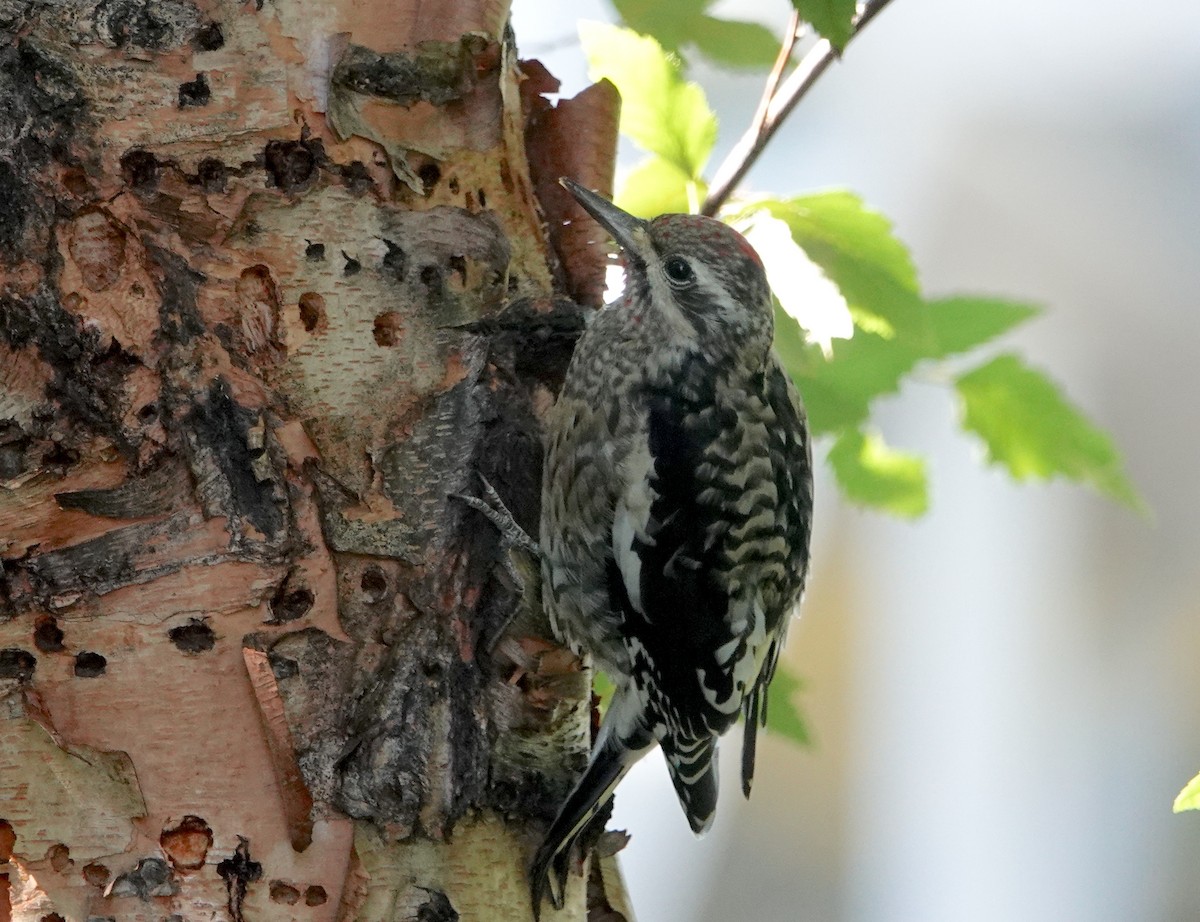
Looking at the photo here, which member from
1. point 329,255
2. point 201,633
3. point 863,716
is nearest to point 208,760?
point 201,633

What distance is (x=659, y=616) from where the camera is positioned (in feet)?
7.91

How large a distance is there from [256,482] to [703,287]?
1.19m

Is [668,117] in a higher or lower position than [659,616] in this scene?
higher

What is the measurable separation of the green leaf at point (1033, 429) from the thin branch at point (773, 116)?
0.78m

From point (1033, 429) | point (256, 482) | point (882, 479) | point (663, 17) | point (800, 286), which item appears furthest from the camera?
point (882, 479)

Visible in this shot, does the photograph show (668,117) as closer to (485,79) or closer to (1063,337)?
(485,79)

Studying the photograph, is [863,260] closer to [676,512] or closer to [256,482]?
[676,512]

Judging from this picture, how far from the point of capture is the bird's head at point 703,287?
2.50 m

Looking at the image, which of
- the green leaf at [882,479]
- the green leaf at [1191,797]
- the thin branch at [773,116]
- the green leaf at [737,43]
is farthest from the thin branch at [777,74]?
the green leaf at [1191,797]

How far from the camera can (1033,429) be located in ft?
8.35

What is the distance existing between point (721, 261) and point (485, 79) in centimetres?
69

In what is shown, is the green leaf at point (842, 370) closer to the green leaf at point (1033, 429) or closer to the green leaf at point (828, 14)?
the green leaf at point (1033, 429)

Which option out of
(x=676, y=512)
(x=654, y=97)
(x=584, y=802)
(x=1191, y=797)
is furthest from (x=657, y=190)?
(x=1191, y=797)

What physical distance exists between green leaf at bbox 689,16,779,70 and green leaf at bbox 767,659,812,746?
1.15m
